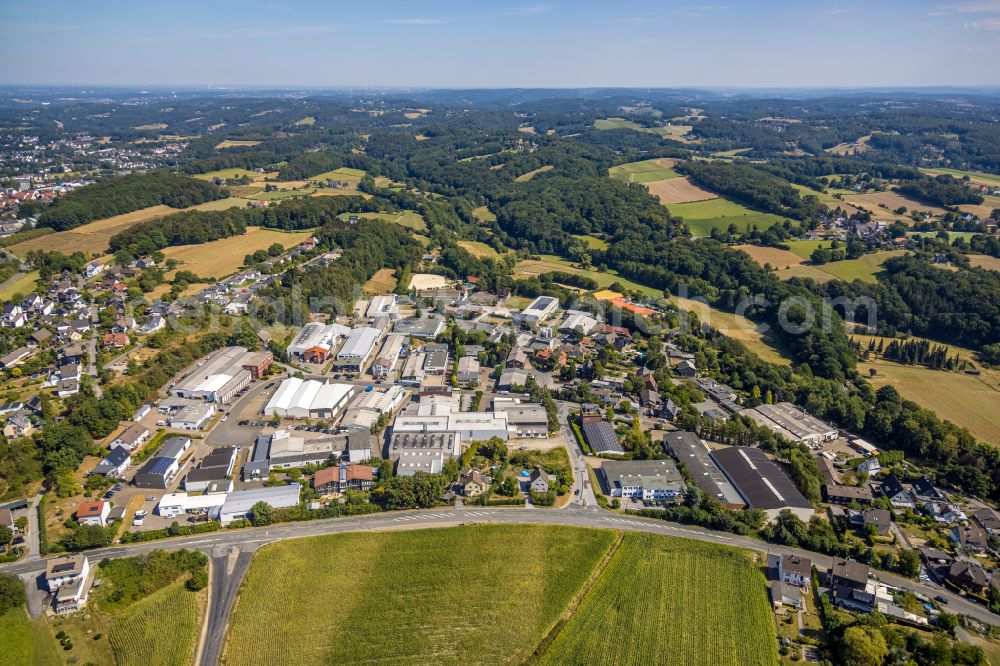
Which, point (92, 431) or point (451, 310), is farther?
point (451, 310)

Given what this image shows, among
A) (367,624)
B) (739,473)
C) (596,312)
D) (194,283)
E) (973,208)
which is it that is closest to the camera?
(367,624)

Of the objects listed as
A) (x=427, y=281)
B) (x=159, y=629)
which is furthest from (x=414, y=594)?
(x=427, y=281)

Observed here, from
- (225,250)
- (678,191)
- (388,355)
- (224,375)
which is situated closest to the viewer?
(224,375)

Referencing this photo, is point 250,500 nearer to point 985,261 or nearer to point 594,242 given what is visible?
point 594,242

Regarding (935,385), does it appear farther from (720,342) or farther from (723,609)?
(723,609)

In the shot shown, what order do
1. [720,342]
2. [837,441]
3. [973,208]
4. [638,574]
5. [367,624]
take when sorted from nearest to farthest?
[367,624] → [638,574] → [837,441] → [720,342] → [973,208]

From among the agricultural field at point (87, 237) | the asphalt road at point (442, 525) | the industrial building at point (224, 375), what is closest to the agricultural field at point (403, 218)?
the agricultural field at point (87, 237)

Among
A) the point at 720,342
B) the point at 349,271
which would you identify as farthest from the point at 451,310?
the point at 720,342
